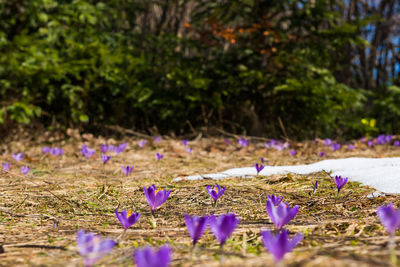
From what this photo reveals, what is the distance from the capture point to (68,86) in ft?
18.1

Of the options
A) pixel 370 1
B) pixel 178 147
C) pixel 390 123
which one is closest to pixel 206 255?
pixel 178 147

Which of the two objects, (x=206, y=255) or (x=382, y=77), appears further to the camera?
(x=382, y=77)

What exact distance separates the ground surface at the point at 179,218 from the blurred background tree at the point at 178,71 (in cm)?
288

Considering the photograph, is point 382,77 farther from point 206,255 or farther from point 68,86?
point 206,255

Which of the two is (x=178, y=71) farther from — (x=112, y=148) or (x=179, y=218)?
(x=179, y=218)

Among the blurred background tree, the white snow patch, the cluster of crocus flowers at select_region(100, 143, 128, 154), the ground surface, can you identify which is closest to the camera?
the ground surface

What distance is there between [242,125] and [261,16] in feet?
6.82

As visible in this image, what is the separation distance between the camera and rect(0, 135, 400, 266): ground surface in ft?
2.99

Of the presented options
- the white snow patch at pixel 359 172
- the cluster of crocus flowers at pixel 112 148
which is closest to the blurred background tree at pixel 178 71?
the cluster of crocus flowers at pixel 112 148

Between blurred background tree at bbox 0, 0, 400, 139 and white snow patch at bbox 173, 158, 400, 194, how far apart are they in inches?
111

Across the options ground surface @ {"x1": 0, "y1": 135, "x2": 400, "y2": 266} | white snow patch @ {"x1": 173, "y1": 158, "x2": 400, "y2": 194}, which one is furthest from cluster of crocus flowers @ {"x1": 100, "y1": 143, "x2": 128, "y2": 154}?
white snow patch @ {"x1": 173, "y1": 158, "x2": 400, "y2": 194}

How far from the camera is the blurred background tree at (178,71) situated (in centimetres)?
536

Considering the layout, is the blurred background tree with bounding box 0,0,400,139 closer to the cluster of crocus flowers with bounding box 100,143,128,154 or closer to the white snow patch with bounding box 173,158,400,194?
the cluster of crocus flowers with bounding box 100,143,128,154

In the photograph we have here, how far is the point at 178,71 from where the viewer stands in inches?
225
